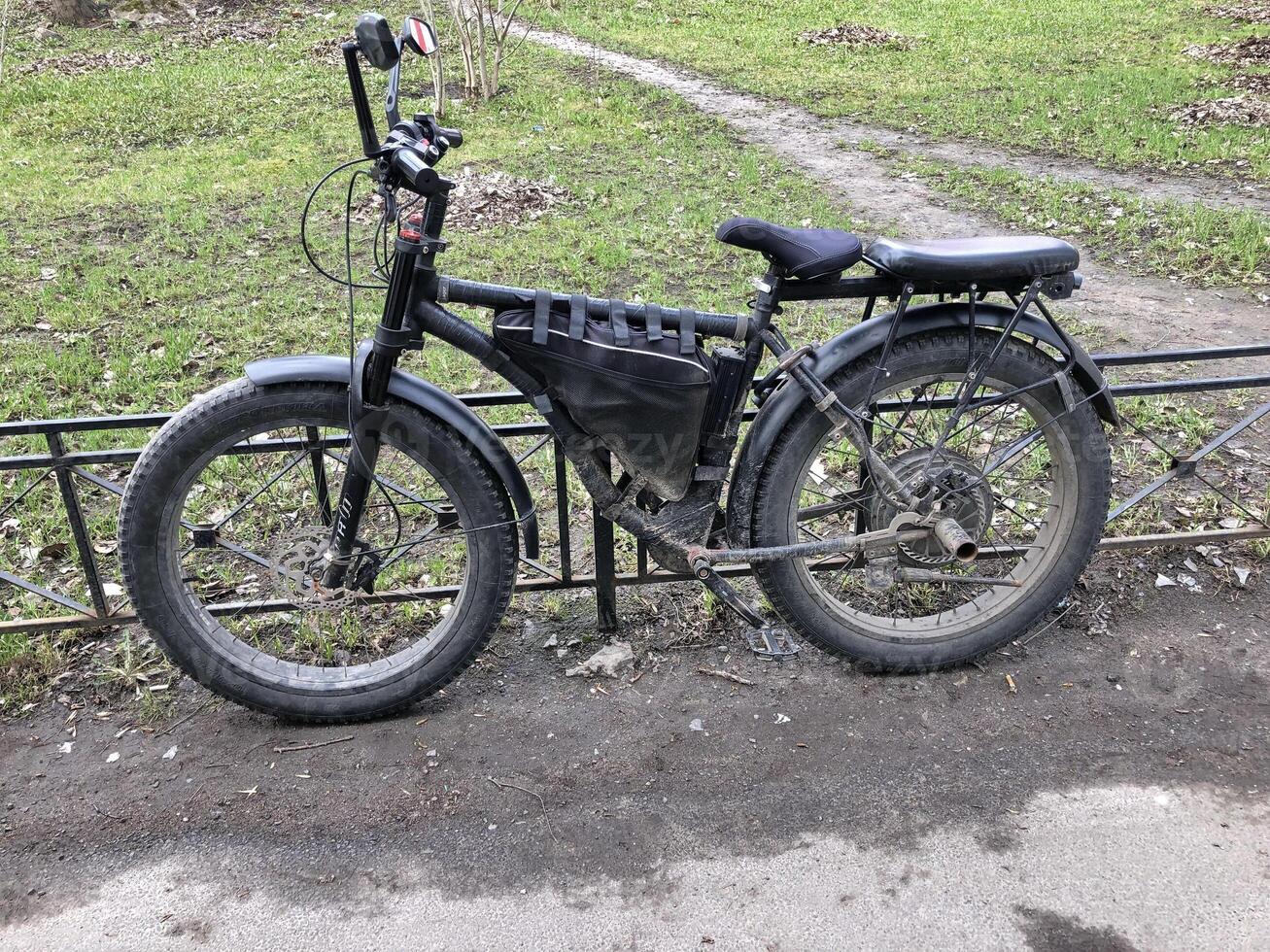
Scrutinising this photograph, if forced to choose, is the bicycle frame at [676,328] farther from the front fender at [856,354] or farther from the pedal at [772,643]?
the pedal at [772,643]

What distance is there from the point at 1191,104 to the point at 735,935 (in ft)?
39.5

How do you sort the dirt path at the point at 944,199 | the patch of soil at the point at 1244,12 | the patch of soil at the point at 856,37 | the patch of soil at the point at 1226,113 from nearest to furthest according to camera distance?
the dirt path at the point at 944,199, the patch of soil at the point at 1226,113, the patch of soil at the point at 856,37, the patch of soil at the point at 1244,12

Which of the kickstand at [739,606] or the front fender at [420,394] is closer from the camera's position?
the front fender at [420,394]

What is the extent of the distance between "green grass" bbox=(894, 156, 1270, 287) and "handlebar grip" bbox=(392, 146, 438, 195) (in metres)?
6.23

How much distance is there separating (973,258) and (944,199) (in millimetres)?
6460

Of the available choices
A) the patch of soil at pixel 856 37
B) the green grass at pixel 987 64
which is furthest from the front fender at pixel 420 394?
the patch of soil at pixel 856 37

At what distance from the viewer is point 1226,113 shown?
10.9 meters

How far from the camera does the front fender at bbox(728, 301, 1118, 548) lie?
3.00 m

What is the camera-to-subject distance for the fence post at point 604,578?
3.46m

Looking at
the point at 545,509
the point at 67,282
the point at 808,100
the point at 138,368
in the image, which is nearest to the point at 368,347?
the point at 545,509

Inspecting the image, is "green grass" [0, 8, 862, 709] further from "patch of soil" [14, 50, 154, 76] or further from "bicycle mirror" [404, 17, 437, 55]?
"bicycle mirror" [404, 17, 437, 55]

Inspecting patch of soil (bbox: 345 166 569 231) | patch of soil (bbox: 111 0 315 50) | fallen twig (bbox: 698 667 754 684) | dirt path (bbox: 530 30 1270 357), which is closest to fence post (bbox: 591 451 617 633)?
fallen twig (bbox: 698 667 754 684)

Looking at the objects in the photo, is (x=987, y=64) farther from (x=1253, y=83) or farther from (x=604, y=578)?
(x=604, y=578)

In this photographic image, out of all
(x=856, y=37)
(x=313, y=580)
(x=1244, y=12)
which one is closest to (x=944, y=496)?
(x=313, y=580)
